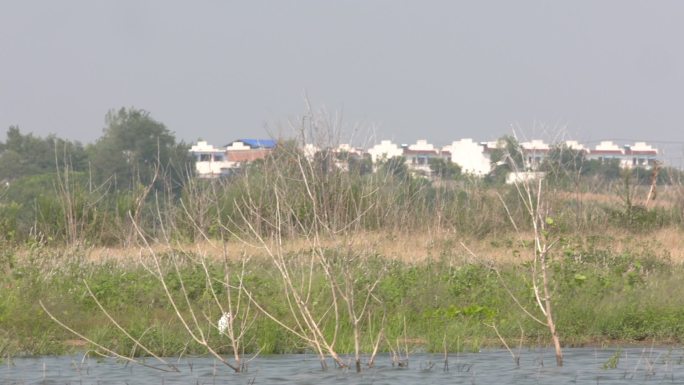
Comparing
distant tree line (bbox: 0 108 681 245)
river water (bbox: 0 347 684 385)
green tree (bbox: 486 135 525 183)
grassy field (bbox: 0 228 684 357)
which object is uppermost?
green tree (bbox: 486 135 525 183)

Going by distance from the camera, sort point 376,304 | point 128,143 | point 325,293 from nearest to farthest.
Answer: point 376,304 → point 325,293 → point 128,143

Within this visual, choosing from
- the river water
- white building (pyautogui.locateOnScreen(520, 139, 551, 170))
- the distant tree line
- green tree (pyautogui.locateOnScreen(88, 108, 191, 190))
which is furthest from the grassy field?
green tree (pyautogui.locateOnScreen(88, 108, 191, 190))

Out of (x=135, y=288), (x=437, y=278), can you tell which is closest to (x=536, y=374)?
(x=437, y=278)

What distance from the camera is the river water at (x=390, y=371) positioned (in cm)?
937

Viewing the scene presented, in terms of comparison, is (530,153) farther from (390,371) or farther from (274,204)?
(274,204)

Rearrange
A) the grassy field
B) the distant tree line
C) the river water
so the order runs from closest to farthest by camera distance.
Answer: the river water < the grassy field < the distant tree line

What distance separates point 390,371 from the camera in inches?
384

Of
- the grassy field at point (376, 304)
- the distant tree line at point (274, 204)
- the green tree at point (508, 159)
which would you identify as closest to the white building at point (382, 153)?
the distant tree line at point (274, 204)

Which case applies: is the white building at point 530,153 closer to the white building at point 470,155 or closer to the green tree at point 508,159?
the green tree at point 508,159

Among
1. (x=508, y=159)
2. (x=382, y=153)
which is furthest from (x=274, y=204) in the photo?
(x=382, y=153)

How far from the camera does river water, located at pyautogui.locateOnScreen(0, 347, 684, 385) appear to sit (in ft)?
30.7

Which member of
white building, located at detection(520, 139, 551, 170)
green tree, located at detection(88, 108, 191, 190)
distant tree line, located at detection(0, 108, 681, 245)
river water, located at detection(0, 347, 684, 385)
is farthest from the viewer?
green tree, located at detection(88, 108, 191, 190)

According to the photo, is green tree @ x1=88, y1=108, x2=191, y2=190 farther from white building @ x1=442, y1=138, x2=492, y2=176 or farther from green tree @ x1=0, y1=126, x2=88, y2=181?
white building @ x1=442, y1=138, x2=492, y2=176

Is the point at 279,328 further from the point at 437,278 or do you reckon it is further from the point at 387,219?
the point at 387,219
